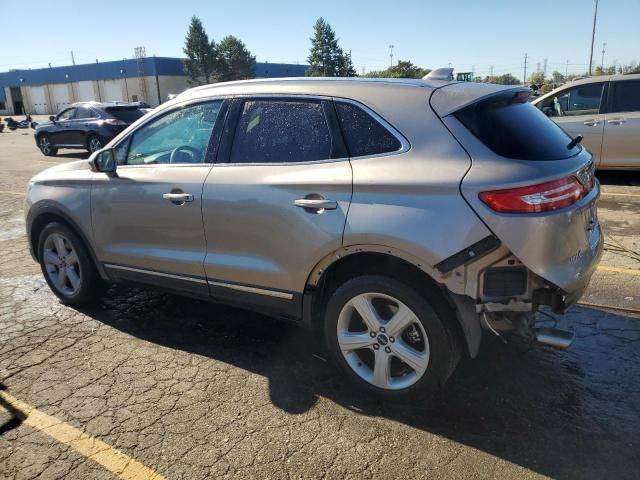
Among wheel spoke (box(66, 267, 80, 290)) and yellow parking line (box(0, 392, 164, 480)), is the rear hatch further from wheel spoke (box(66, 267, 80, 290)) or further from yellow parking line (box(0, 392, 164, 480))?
wheel spoke (box(66, 267, 80, 290))

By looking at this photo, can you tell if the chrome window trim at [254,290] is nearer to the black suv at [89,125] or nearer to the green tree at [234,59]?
the black suv at [89,125]

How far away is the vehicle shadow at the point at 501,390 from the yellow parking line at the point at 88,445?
851mm

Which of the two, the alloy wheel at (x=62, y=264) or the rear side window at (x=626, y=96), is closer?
the alloy wheel at (x=62, y=264)

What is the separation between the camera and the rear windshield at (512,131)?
278cm

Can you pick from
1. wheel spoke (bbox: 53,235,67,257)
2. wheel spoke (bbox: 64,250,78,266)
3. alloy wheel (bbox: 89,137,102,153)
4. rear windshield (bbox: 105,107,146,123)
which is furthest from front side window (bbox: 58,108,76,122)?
wheel spoke (bbox: 64,250,78,266)

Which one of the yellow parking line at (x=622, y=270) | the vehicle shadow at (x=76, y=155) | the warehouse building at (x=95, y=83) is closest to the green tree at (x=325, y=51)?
the warehouse building at (x=95, y=83)

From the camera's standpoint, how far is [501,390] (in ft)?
10.3

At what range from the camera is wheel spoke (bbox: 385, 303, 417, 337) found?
9.45 ft

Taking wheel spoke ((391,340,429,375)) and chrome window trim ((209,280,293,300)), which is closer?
wheel spoke ((391,340,429,375))

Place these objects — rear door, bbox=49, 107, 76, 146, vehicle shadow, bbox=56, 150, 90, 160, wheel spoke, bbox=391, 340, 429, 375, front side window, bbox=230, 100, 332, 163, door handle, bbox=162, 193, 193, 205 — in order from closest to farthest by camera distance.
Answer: wheel spoke, bbox=391, 340, 429, 375
front side window, bbox=230, 100, 332, 163
door handle, bbox=162, 193, 193, 205
rear door, bbox=49, 107, 76, 146
vehicle shadow, bbox=56, 150, 90, 160

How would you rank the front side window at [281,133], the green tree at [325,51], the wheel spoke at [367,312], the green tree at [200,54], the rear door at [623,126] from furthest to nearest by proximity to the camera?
the green tree at [325,51] < the green tree at [200,54] < the rear door at [623,126] < the front side window at [281,133] < the wheel spoke at [367,312]

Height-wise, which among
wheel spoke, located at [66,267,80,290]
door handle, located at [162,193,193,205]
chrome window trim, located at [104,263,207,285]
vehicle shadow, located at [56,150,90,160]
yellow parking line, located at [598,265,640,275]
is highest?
door handle, located at [162,193,193,205]

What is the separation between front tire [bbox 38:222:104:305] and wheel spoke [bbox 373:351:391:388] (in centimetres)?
269

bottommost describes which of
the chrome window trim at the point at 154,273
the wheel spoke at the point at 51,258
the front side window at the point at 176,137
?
the wheel spoke at the point at 51,258
